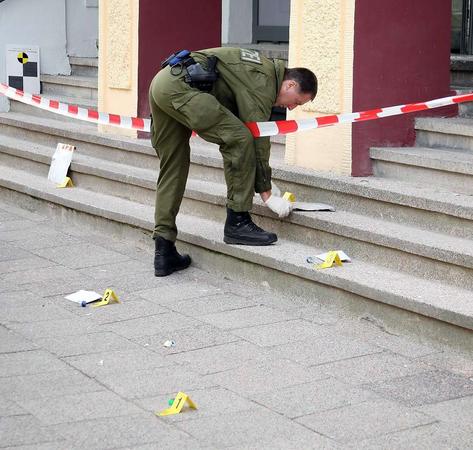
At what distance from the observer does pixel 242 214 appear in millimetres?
7113

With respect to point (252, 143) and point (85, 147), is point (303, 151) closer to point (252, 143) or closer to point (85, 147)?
point (252, 143)

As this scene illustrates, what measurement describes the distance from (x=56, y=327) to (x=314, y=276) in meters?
1.54

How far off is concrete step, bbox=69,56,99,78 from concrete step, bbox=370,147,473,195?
5048 millimetres

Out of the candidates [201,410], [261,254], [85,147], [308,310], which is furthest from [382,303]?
[85,147]

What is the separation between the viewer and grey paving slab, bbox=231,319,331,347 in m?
6.05

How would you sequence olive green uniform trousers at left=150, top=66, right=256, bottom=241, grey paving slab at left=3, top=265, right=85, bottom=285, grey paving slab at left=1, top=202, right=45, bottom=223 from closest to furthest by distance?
olive green uniform trousers at left=150, top=66, right=256, bottom=241, grey paving slab at left=3, top=265, right=85, bottom=285, grey paving slab at left=1, top=202, right=45, bottom=223

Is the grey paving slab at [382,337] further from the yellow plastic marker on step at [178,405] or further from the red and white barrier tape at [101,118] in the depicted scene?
the red and white barrier tape at [101,118]

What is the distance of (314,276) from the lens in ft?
21.5

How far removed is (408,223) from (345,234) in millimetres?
411

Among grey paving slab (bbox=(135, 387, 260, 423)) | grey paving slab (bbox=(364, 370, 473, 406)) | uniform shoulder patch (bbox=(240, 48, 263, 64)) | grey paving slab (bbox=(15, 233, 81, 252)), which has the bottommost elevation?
grey paving slab (bbox=(135, 387, 260, 423))

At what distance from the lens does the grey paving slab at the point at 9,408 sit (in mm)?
4910

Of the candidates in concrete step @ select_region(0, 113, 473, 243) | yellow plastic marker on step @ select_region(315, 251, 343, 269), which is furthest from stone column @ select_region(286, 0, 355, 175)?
yellow plastic marker on step @ select_region(315, 251, 343, 269)

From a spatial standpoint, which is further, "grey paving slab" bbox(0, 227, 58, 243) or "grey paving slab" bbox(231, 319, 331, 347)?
"grey paving slab" bbox(0, 227, 58, 243)

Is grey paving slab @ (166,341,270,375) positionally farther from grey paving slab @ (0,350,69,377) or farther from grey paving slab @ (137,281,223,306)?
grey paving slab @ (137,281,223,306)
